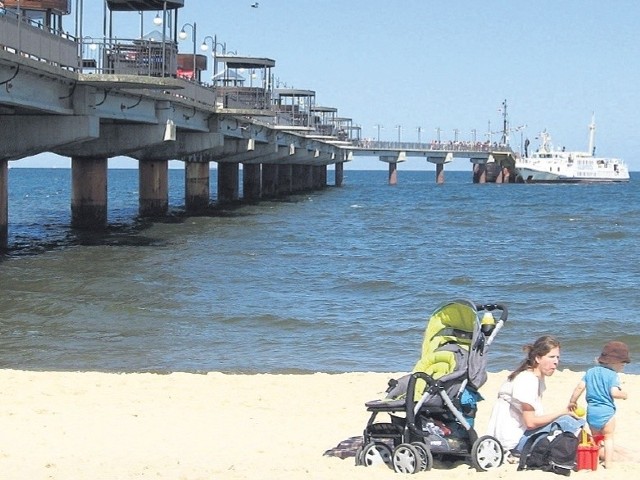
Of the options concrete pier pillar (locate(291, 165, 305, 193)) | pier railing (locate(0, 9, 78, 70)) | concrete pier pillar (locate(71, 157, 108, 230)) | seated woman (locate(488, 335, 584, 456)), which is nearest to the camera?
seated woman (locate(488, 335, 584, 456))

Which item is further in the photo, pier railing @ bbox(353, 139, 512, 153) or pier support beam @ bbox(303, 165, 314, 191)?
pier railing @ bbox(353, 139, 512, 153)

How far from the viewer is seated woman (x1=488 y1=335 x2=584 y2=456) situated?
27.5ft

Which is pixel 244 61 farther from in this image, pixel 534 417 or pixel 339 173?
pixel 339 173

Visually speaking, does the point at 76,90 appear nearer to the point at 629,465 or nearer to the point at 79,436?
the point at 79,436

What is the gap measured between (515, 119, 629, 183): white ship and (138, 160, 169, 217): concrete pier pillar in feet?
266

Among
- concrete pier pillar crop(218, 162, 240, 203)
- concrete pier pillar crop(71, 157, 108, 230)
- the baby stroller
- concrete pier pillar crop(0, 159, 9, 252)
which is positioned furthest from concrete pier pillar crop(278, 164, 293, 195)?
the baby stroller

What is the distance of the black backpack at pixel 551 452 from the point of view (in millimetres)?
8461

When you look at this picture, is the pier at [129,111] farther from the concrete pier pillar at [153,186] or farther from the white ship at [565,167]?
the white ship at [565,167]

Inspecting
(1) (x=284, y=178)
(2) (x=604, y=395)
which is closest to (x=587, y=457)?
(2) (x=604, y=395)

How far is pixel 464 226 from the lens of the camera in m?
49.1

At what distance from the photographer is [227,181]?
6100cm

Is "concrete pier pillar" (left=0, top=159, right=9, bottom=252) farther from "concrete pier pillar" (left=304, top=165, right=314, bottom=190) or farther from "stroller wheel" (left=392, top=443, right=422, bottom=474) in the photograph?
"concrete pier pillar" (left=304, top=165, right=314, bottom=190)

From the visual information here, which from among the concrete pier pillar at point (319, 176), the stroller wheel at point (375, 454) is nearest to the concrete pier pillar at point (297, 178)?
the concrete pier pillar at point (319, 176)

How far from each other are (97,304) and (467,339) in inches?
501
